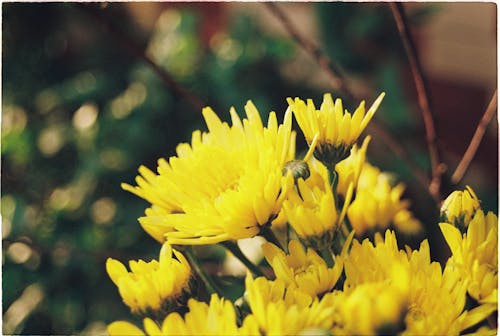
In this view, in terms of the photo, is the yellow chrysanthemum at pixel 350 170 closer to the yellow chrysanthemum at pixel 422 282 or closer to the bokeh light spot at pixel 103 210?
the yellow chrysanthemum at pixel 422 282

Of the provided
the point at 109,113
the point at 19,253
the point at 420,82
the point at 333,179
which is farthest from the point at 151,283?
the point at 109,113

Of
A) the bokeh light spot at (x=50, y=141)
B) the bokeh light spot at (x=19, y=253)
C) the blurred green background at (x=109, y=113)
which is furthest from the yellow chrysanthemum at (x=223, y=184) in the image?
the bokeh light spot at (x=50, y=141)

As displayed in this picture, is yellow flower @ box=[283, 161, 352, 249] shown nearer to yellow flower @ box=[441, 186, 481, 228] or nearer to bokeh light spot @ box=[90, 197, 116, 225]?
yellow flower @ box=[441, 186, 481, 228]

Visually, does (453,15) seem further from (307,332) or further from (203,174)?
(307,332)

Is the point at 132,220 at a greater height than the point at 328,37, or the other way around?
the point at 328,37

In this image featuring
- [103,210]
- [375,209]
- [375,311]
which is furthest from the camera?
[103,210]

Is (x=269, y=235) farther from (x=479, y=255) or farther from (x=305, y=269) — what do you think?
(x=479, y=255)

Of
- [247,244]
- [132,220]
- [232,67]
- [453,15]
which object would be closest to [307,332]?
[247,244]
